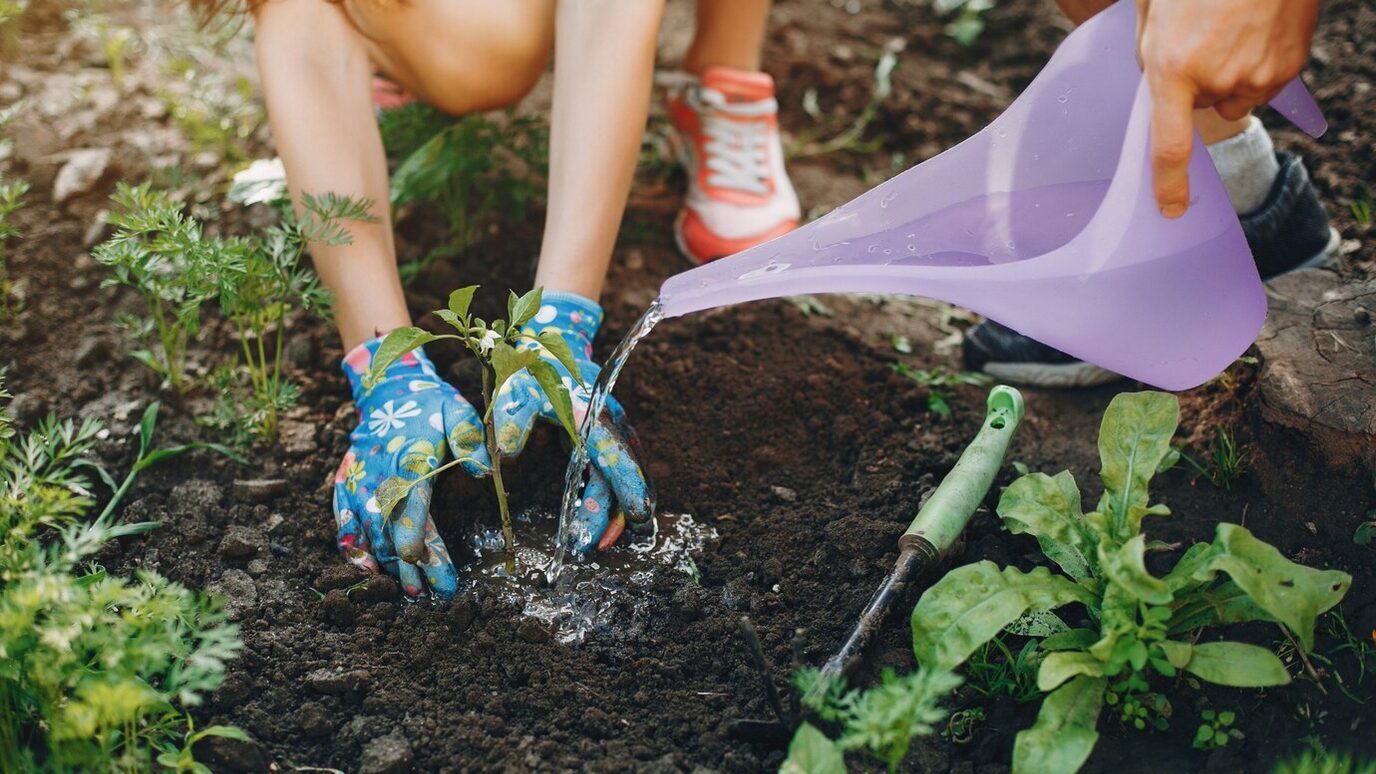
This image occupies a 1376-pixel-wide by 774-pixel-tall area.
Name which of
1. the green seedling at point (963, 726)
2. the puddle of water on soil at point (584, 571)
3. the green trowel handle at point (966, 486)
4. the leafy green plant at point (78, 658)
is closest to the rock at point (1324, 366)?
the green trowel handle at point (966, 486)

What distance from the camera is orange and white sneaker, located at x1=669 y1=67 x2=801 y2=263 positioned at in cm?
263

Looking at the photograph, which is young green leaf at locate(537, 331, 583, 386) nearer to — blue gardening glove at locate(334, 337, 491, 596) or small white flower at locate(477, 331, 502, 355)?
small white flower at locate(477, 331, 502, 355)

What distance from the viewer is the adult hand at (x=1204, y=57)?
1.38 m

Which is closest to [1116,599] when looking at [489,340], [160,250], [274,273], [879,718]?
[879,718]

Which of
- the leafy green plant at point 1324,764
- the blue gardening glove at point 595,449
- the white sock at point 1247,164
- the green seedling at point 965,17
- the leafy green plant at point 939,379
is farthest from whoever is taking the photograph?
the green seedling at point 965,17

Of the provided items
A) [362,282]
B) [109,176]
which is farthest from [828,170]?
[109,176]

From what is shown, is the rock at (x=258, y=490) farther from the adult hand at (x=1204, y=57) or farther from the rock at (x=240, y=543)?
the adult hand at (x=1204, y=57)

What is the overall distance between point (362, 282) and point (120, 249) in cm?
38

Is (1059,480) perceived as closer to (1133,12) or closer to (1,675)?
(1133,12)

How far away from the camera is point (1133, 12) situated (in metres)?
1.71

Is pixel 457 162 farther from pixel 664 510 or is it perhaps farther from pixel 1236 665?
pixel 1236 665

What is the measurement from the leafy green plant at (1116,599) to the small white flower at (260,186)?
55.3 inches

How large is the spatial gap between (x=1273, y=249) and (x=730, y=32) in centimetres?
130

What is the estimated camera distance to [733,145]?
2703 millimetres
